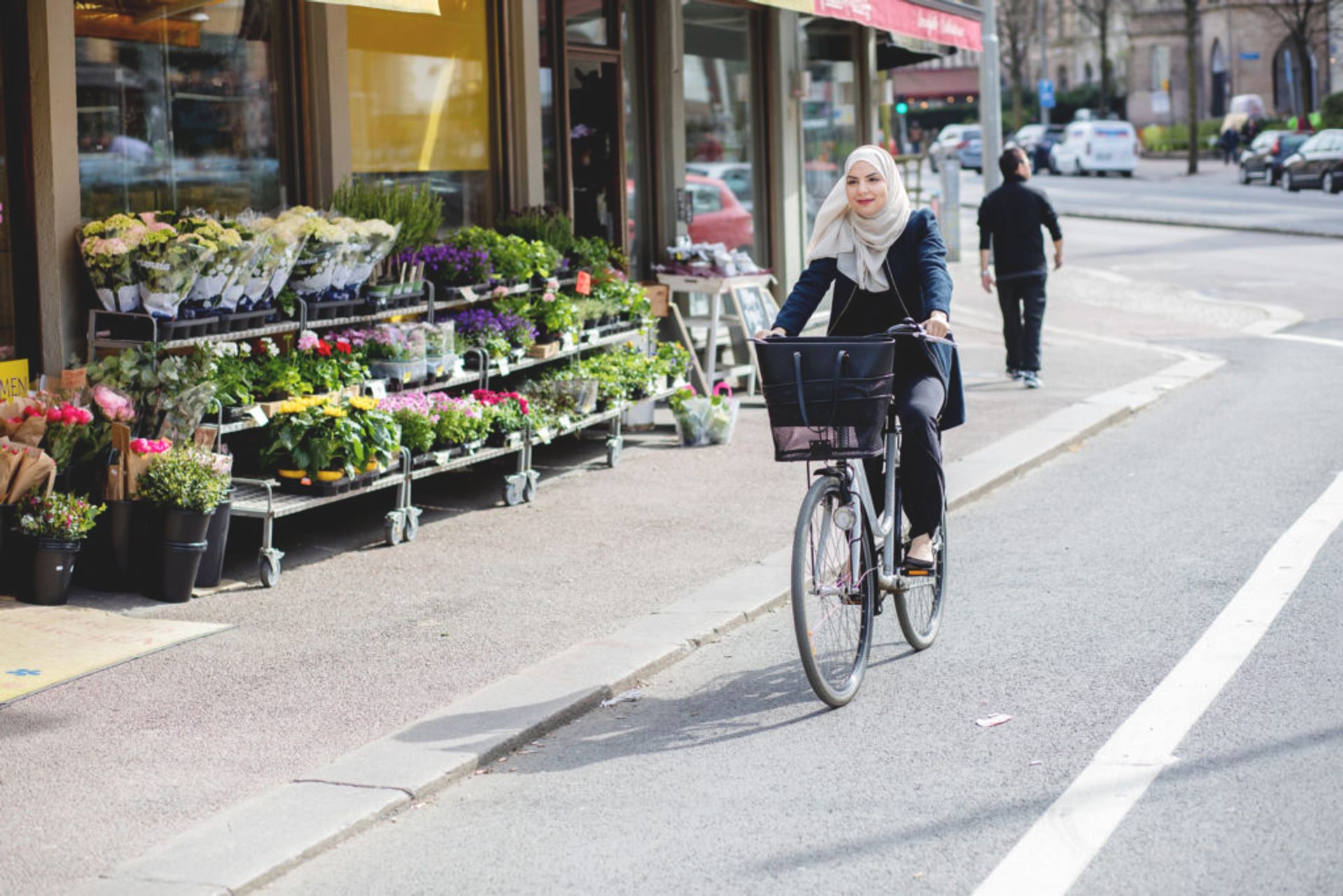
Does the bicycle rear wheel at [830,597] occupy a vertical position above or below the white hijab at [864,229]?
below

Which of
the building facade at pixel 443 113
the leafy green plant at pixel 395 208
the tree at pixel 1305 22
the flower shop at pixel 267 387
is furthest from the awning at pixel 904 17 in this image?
the tree at pixel 1305 22

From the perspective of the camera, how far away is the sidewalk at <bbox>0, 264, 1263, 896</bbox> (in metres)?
5.04

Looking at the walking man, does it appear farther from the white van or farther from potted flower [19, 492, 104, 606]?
the white van

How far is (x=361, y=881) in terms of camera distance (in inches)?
175

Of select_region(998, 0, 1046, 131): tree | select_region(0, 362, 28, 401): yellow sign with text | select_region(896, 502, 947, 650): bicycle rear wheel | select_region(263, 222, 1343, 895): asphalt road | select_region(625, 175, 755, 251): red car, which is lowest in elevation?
select_region(263, 222, 1343, 895): asphalt road

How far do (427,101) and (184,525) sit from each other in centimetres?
432

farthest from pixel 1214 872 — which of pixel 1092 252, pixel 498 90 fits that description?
pixel 1092 252

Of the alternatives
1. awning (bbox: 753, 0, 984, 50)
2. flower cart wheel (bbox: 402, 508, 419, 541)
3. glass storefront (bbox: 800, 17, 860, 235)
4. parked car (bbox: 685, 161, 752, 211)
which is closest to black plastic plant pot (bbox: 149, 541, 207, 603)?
flower cart wheel (bbox: 402, 508, 419, 541)

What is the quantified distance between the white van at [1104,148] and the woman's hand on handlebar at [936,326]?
177 feet

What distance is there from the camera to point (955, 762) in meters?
5.19

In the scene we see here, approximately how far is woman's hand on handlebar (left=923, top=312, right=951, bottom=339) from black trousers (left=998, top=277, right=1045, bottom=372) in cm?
833

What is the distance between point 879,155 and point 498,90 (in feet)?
18.6

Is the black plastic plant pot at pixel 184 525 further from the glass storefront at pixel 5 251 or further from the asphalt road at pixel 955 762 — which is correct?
the asphalt road at pixel 955 762

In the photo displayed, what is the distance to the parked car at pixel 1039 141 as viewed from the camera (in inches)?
2489
